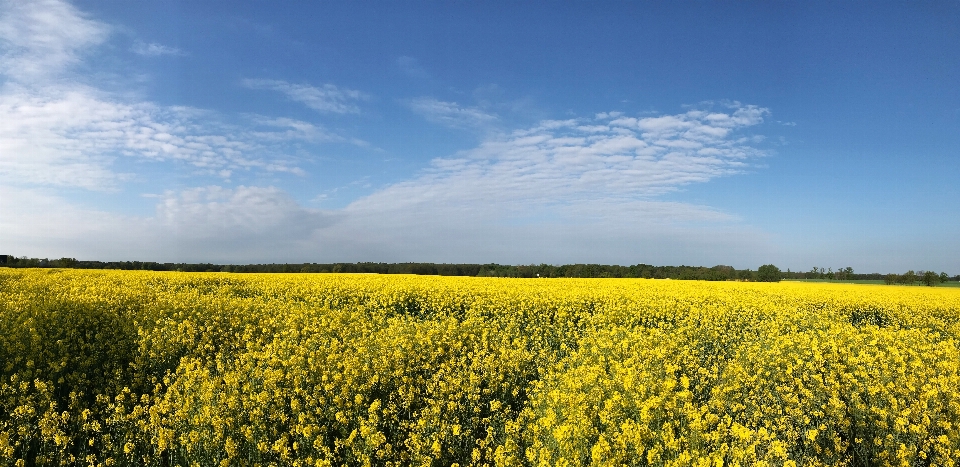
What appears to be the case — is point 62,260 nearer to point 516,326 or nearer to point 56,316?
point 56,316

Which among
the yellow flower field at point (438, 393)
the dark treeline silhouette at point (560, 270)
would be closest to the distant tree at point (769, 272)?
the dark treeline silhouette at point (560, 270)

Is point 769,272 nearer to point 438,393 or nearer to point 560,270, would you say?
point 560,270

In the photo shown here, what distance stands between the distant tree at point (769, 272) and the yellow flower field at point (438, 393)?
6008 cm

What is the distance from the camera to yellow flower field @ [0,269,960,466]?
5723 millimetres

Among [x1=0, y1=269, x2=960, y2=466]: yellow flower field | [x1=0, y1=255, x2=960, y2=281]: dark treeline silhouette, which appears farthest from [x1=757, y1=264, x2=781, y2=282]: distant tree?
[x1=0, y1=269, x2=960, y2=466]: yellow flower field

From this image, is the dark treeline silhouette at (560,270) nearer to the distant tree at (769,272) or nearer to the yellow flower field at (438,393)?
the distant tree at (769,272)

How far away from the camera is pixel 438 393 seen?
7281mm

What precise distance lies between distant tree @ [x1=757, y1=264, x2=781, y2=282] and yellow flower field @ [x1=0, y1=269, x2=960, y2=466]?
6008 centimetres

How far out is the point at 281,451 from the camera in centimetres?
545

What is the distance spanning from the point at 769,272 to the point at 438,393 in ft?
239

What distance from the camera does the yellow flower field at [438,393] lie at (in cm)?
572

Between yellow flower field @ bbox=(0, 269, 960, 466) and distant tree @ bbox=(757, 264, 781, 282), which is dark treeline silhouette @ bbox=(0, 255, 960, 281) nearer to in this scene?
distant tree @ bbox=(757, 264, 781, 282)

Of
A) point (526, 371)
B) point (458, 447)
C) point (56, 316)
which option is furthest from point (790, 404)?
point (56, 316)

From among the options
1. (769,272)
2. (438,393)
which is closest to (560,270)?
(769,272)
